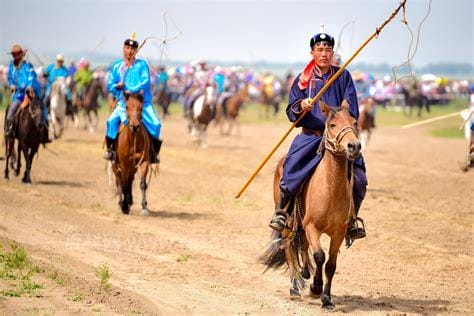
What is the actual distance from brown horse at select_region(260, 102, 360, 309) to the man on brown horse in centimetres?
13

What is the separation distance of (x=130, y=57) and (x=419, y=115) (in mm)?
40610

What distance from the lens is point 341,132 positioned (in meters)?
8.93

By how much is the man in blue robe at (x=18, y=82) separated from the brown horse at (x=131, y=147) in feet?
12.1

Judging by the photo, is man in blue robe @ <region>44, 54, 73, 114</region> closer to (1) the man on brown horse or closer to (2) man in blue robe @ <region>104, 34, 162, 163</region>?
(2) man in blue robe @ <region>104, 34, 162, 163</region>

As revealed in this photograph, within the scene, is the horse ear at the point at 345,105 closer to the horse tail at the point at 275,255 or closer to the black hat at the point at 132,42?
the horse tail at the point at 275,255

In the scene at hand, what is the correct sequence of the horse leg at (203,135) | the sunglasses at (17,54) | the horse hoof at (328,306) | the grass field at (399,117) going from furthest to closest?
the grass field at (399,117)
the horse leg at (203,135)
the sunglasses at (17,54)
the horse hoof at (328,306)

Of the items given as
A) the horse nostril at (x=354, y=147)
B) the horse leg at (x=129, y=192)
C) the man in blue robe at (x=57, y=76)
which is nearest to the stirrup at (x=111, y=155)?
the horse leg at (x=129, y=192)

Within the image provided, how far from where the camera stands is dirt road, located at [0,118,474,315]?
383 inches

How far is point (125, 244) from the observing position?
43.4 feet

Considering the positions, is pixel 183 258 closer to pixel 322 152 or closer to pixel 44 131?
pixel 322 152

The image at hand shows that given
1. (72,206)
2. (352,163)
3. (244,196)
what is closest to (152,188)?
(244,196)

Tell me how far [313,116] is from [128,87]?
6287mm

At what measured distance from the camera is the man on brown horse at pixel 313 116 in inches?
381

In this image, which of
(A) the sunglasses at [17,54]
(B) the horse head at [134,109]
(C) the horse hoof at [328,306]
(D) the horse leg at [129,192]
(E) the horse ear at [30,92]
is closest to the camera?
(C) the horse hoof at [328,306]
